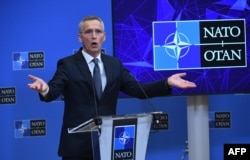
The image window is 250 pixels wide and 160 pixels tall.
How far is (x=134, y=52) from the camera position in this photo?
3.23 meters

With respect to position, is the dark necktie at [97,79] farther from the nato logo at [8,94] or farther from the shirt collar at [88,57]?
the nato logo at [8,94]

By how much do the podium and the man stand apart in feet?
1.26

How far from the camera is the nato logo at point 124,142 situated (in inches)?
74.7

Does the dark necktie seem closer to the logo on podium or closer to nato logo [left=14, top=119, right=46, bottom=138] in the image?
the logo on podium

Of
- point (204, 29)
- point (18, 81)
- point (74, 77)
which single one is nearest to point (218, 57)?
point (204, 29)

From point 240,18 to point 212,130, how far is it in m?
1.03

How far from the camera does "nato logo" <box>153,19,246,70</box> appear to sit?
10.6ft

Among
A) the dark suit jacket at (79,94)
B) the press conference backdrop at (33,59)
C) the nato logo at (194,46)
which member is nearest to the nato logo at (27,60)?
the press conference backdrop at (33,59)

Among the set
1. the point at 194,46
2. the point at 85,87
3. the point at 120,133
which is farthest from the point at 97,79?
the point at 194,46

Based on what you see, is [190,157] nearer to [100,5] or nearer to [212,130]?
[212,130]

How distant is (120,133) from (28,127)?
6.18 ft

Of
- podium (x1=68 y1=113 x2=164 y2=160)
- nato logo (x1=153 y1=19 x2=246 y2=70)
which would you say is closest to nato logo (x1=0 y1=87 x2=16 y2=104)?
nato logo (x1=153 y1=19 x2=246 y2=70)

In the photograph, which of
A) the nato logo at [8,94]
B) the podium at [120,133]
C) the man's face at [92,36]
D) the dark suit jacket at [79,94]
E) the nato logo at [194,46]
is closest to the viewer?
the podium at [120,133]

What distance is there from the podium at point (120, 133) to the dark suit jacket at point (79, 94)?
1.22 ft
